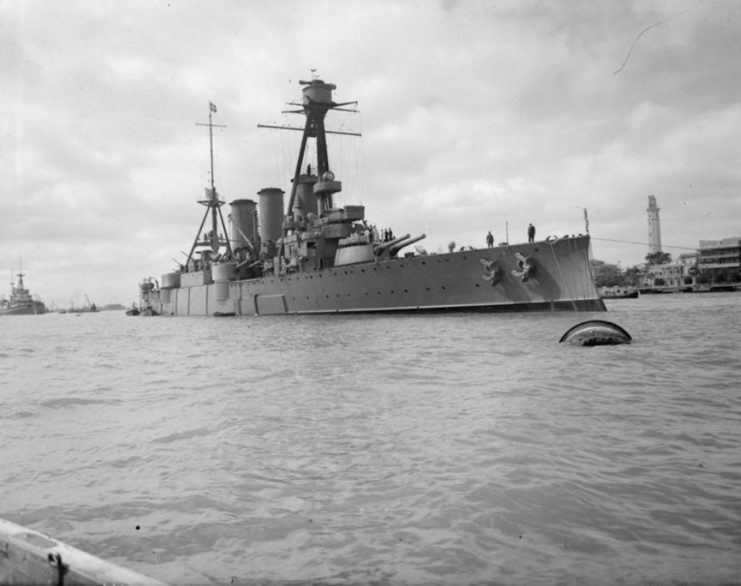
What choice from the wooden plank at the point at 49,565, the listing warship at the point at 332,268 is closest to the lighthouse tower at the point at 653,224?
the listing warship at the point at 332,268

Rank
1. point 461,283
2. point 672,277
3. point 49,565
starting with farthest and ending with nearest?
point 672,277, point 461,283, point 49,565

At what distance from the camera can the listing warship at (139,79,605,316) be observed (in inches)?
917

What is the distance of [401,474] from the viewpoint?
15.2 ft

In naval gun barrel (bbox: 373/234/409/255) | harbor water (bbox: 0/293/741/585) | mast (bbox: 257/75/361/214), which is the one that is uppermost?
mast (bbox: 257/75/361/214)

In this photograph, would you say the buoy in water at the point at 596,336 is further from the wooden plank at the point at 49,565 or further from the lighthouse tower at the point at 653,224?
the lighthouse tower at the point at 653,224

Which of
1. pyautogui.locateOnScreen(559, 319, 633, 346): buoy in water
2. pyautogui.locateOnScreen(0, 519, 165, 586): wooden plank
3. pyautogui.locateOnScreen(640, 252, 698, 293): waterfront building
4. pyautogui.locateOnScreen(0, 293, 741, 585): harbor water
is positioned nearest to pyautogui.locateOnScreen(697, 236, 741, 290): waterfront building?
pyautogui.locateOnScreen(640, 252, 698, 293): waterfront building

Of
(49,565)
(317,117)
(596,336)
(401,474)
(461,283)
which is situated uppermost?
(317,117)

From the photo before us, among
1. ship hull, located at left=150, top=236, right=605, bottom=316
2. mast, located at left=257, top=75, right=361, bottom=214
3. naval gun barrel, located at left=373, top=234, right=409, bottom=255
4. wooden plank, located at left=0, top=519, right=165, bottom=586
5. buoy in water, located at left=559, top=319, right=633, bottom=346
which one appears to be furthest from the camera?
mast, located at left=257, top=75, right=361, bottom=214

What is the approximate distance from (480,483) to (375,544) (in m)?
1.26

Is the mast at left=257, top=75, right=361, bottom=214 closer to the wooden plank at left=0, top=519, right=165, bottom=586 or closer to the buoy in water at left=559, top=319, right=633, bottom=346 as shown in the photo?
the buoy in water at left=559, top=319, right=633, bottom=346

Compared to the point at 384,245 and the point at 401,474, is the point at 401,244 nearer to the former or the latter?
the point at 384,245

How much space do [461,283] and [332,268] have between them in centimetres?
852

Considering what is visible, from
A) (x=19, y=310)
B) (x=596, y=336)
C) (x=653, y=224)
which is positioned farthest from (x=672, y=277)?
(x=19, y=310)

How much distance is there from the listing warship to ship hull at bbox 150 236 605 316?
1.8 inches
